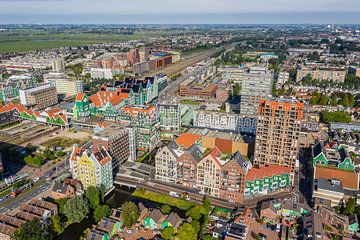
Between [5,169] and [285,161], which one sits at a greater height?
[285,161]

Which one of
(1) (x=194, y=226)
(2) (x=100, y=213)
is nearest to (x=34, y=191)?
(2) (x=100, y=213)

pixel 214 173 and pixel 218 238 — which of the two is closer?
pixel 218 238

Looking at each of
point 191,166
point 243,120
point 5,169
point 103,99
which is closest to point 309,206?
point 191,166

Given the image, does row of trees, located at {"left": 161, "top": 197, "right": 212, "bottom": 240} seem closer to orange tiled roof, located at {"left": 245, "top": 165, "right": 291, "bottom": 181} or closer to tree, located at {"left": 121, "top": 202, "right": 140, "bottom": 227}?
tree, located at {"left": 121, "top": 202, "right": 140, "bottom": 227}

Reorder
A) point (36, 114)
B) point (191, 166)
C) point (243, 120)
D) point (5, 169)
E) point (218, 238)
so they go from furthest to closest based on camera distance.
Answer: point (36, 114), point (243, 120), point (5, 169), point (191, 166), point (218, 238)

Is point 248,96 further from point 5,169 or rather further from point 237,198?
point 5,169

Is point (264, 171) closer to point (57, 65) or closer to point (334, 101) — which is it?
point (334, 101)
